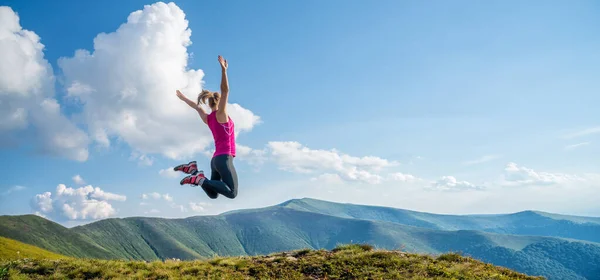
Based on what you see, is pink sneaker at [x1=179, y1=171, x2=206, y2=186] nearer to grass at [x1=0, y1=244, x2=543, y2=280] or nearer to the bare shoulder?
the bare shoulder

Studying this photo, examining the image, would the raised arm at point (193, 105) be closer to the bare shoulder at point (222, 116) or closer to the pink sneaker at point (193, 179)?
the bare shoulder at point (222, 116)

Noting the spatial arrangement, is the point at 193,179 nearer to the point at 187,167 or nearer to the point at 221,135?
the point at 187,167

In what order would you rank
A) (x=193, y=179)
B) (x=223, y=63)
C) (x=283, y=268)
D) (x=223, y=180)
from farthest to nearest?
(x=283, y=268), (x=193, y=179), (x=223, y=180), (x=223, y=63)

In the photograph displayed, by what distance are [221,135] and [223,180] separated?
4.19 ft

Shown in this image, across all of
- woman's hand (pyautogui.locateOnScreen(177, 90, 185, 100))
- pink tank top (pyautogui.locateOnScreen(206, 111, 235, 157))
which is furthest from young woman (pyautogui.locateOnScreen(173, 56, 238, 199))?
woman's hand (pyautogui.locateOnScreen(177, 90, 185, 100))

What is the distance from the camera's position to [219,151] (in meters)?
10.6

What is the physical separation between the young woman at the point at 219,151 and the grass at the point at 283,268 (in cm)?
309

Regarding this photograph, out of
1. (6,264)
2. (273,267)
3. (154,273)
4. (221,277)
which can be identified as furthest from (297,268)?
(6,264)

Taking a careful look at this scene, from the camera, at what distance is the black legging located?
1037 centimetres

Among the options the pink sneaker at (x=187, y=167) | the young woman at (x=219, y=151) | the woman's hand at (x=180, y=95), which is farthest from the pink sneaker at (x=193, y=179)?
the woman's hand at (x=180, y=95)

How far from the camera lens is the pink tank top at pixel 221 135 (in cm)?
1054

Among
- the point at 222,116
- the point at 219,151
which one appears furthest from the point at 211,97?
the point at 219,151

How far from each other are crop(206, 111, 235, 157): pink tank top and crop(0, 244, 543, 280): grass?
4.06m

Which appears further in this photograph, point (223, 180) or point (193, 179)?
point (193, 179)
